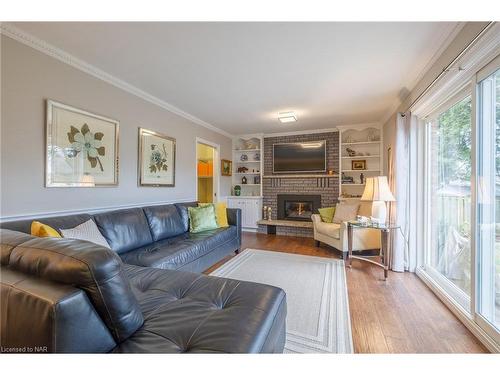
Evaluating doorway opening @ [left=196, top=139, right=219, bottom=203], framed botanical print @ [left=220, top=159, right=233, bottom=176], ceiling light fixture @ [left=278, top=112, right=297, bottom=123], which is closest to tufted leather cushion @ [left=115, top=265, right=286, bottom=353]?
ceiling light fixture @ [left=278, top=112, right=297, bottom=123]

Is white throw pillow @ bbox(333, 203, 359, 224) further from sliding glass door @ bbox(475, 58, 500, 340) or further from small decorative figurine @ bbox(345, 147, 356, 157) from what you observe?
sliding glass door @ bbox(475, 58, 500, 340)

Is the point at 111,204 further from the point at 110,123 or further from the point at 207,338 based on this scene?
the point at 207,338

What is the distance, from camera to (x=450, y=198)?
2215 mm

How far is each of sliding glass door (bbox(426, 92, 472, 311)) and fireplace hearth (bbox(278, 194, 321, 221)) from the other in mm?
2379

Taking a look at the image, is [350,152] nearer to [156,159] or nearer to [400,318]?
[400,318]

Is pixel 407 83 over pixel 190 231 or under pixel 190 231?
over

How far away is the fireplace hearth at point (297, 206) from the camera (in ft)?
16.1

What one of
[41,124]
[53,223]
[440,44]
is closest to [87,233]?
[53,223]

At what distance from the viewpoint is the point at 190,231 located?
10.1 ft

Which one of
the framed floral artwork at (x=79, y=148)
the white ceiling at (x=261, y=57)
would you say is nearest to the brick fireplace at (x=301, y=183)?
the white ceiling at (x=261, y=57)

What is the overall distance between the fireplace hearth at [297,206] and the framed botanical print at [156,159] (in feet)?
8.72

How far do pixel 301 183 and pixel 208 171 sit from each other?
2.34 m

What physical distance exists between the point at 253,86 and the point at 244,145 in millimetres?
2893
